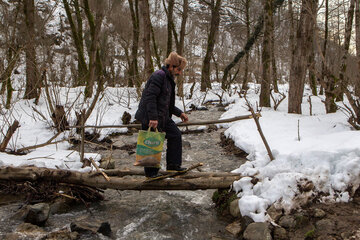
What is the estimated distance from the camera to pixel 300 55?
8805 millimetres

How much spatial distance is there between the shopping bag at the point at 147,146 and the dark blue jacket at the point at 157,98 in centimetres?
21

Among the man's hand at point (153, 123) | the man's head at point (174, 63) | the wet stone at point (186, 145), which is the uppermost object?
the man's head at point (174, 63)

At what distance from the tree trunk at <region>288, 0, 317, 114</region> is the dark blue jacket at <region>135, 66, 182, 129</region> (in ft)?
19.1

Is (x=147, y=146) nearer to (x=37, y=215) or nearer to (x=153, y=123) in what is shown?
(x=153, y=123)

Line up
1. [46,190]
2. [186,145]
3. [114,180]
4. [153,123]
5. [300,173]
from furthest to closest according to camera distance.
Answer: [186,145] < [46,190] < [114,180] < [300,173] < [153,123]

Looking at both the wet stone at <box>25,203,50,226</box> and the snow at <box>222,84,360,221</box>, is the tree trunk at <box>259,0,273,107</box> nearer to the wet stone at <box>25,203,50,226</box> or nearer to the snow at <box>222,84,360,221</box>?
the snow at <box>222,84,360,221</box>

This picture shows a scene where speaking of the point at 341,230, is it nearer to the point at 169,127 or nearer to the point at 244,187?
the point at 244,187

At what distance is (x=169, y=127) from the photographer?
4.28 metres

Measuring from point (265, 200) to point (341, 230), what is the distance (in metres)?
0.86

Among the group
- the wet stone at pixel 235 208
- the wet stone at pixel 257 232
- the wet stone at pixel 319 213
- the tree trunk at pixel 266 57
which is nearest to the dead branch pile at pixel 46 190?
the wet stone at pixel 235 208

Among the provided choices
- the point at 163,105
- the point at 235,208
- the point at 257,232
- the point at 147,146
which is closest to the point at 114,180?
the point at 147,146

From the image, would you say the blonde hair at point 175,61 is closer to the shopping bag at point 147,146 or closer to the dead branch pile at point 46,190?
the shopping bag at point 147,146

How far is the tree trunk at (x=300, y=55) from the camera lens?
8.47 m

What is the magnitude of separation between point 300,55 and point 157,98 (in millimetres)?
6339
